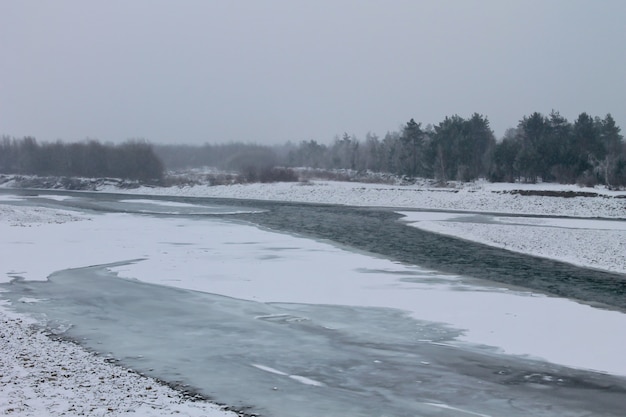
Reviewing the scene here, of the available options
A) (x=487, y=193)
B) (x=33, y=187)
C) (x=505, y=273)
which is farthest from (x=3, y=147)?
(x=505, y=273)

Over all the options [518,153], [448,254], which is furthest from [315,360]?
[518,153]

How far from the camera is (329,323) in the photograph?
15461mm

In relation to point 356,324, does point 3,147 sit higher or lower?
higher

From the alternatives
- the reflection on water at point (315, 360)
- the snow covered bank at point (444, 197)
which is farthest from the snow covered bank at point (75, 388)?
the snow covered bank at point (444, 197)

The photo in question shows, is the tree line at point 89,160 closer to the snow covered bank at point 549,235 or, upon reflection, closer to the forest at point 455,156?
the forest at point 455,156

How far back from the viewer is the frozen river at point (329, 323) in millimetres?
10188

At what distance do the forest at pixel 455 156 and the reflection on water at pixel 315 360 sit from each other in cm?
5625

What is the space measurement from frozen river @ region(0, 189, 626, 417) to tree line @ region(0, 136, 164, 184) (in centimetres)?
8167

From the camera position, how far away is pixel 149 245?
30250mm

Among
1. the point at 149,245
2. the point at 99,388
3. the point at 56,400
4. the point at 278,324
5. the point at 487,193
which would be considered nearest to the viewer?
the point at 56,400

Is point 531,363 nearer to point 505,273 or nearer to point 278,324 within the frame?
point 278,324

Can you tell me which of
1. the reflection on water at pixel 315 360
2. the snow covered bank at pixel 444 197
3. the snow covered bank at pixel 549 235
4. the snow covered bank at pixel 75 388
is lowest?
the reflection on water at pixel 315 360

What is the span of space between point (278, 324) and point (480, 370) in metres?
5.12

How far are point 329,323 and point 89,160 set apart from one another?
363 ft
